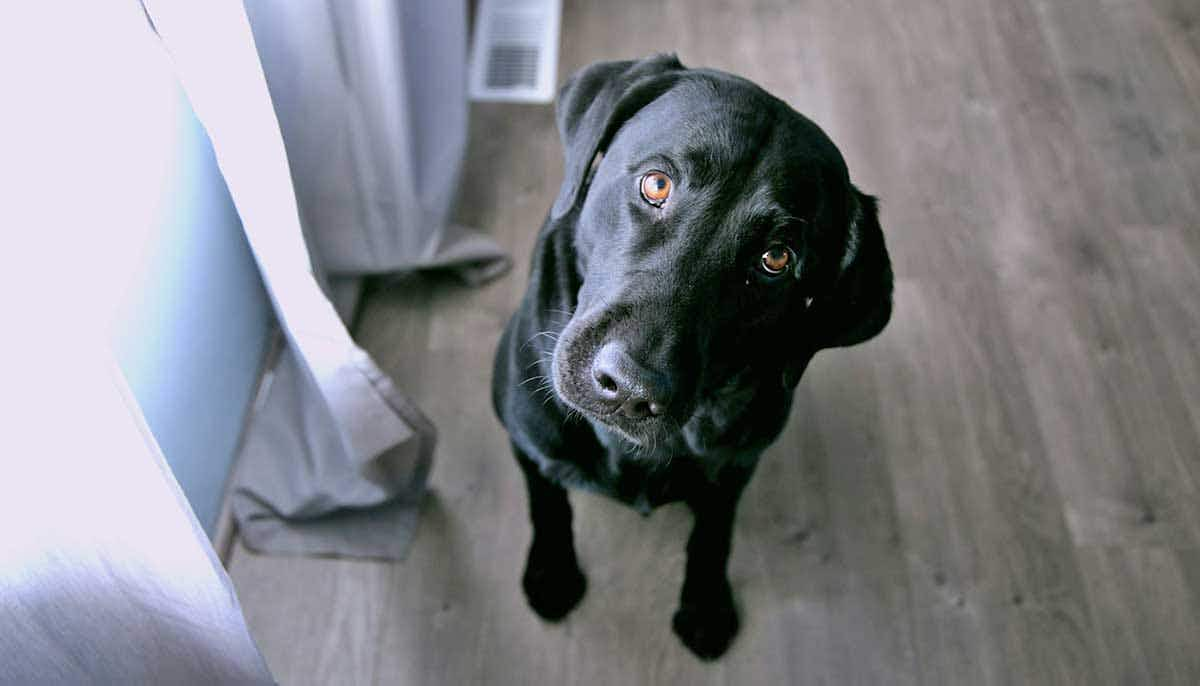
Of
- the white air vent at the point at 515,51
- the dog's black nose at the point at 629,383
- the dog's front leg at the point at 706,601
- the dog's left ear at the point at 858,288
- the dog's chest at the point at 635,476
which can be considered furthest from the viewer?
the white air vent at the point at 515,51

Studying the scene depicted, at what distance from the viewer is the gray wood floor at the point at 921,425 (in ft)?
5.34

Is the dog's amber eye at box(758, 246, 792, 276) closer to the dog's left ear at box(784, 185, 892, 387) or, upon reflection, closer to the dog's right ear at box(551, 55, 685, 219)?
the dog's left ear at box(784, 185, 892, 387)

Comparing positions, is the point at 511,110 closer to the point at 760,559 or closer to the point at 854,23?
the point at 854,23

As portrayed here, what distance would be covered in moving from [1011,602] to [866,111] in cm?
113

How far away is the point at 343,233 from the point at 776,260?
3.06 feet

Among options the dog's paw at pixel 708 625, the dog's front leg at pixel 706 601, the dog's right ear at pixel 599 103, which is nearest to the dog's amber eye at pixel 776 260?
the dog's right ear at pixel 599 103

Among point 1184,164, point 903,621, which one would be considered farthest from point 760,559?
point 1184,164

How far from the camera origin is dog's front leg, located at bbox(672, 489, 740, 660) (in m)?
1.58

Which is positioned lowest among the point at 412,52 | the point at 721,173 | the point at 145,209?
the point at 412,52

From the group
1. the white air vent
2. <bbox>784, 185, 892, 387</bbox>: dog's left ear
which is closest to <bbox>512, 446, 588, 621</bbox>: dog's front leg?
<bbox>784, 185, 892, 387</bbox>: dog's left ear

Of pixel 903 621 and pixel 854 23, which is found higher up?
pixel 854 23

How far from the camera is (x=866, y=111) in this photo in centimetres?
231

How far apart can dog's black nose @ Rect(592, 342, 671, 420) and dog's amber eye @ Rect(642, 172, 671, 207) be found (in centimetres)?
17

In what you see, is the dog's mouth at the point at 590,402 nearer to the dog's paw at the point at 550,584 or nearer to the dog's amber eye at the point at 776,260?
the dog's amber eye at the point at 776,260
